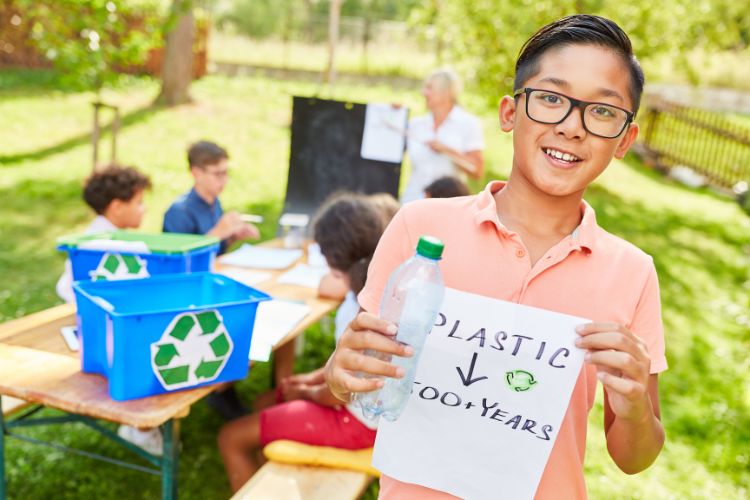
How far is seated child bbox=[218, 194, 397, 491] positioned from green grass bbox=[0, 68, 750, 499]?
2.15ft

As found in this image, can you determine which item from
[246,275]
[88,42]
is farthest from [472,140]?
[88,42]

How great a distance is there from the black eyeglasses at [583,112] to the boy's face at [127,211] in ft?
11.1

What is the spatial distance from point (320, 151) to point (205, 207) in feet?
4.69

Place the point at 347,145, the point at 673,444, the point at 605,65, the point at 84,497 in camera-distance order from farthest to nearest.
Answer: the point at 347,145
the point at 673,444
the point at 84,497
the point at 605,65

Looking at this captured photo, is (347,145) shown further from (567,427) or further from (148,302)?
(567,427)

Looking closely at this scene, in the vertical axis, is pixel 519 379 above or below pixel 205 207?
above

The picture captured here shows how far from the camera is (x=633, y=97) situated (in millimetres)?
1603

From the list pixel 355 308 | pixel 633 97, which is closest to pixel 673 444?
pixel 355 308

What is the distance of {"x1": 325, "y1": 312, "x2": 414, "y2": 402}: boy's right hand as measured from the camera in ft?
4.56

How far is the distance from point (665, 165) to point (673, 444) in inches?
476

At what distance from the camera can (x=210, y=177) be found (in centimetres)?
470

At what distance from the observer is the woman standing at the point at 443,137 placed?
19.7ft

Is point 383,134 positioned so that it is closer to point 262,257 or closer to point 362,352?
point 262,257

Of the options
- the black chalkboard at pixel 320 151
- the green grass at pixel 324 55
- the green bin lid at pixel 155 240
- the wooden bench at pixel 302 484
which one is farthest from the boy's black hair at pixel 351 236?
the green grass at pixel 324 55
